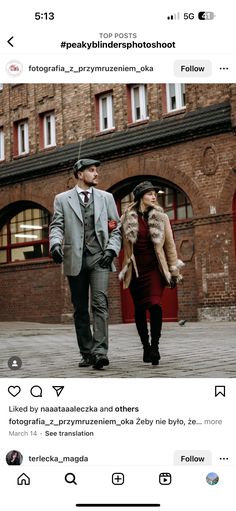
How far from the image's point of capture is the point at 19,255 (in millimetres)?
16719

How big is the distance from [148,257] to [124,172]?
373 inches

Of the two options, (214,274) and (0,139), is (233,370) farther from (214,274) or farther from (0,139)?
(0,139)
